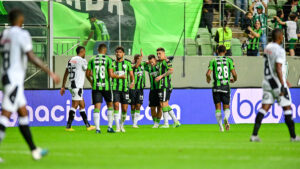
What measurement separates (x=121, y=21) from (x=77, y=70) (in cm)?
575

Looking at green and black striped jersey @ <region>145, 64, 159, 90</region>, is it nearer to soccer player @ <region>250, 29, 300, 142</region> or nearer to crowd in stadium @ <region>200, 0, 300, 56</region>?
crowd in stadium @ <region>200, 0, 300, 56</region>

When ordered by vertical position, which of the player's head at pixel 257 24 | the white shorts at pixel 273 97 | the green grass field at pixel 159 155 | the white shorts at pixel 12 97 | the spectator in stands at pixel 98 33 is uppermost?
the player's head at pixel 257 24

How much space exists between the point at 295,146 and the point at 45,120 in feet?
33.9

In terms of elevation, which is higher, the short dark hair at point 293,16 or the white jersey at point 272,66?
the short dark hair at point 293,16

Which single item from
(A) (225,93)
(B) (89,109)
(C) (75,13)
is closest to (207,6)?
(C) (75,13)

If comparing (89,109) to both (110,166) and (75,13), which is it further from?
(110,166)

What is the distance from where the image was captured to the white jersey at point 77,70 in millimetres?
17109

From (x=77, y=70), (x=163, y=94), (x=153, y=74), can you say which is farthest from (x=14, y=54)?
(x=153, y=74)

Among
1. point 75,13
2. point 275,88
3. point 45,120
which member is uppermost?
point 75,13

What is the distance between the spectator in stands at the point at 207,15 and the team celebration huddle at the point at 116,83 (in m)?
4.94

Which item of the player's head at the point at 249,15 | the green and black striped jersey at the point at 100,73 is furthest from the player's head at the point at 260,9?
the green and black striped jersey at the point at 100,73

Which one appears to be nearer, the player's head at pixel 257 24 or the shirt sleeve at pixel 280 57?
the shirt sleeve at pixel 280 57

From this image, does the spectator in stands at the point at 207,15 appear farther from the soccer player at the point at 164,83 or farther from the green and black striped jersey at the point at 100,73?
the green and black striped jersey at the point at 100,73

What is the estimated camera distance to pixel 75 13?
22.3 meters
